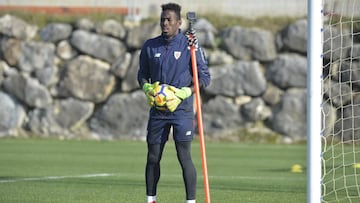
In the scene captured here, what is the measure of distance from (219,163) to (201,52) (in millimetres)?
7998

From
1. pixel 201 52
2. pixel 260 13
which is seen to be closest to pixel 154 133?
pixel 201 52

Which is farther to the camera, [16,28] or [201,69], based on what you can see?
[16,28]

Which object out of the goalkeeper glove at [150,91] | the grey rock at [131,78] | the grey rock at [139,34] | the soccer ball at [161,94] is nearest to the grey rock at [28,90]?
the grey rock at [131,78]

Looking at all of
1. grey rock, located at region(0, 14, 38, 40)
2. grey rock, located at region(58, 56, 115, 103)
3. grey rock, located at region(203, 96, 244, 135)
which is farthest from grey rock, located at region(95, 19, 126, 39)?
grey rock, located at region(203, 96, 244, 135)

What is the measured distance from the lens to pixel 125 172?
14.6m

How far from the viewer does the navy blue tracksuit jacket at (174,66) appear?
909cm

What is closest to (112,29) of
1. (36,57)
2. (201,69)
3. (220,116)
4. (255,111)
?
(36,57)

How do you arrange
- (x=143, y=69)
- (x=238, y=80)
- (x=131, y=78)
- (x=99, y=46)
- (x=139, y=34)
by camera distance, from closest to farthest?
(x=143, y=69) → (x=238, y=80) → (x=131, y=78) → (x=139, y=34) → (x=99, y=46)

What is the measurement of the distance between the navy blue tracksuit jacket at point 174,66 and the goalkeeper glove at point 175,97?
0.11 meters

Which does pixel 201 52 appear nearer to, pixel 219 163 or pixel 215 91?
pixel 219 163

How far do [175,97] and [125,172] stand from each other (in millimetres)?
5903

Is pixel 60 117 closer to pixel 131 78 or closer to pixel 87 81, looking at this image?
pixel 87 81

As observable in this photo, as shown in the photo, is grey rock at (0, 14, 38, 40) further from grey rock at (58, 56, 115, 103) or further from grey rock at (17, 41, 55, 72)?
grey rock at (58, 56, 115, 103)

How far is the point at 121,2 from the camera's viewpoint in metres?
25.8
